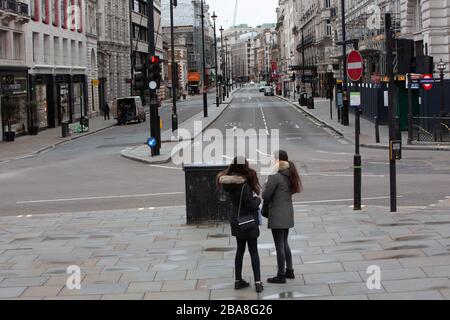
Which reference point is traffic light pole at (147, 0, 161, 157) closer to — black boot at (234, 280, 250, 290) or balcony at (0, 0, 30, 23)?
balcony at (0, 0, 30, 23)

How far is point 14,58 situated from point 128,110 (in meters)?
13.7

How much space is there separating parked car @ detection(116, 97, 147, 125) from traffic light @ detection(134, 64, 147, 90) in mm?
30231

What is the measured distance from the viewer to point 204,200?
504 inches

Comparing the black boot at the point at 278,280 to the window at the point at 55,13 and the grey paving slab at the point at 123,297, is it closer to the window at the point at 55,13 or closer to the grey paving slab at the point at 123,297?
the grey paving slab at the point at 123,297

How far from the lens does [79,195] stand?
18.5 m

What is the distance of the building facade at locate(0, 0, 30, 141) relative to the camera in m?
41.8

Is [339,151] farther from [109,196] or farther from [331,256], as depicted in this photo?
[331,256]

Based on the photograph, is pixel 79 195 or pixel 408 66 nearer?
pixel 408 66

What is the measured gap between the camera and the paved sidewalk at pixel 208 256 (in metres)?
8.16

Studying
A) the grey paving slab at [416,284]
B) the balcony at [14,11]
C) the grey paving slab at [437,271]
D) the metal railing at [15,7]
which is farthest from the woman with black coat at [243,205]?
the metal railing at [15,7]
